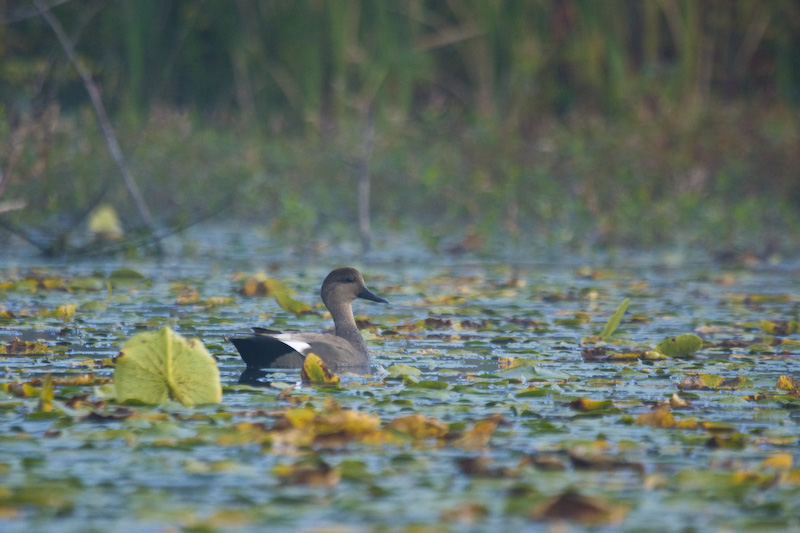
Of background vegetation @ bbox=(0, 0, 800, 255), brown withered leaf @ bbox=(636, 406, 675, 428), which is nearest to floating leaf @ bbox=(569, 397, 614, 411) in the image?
brown withered leaf @ bbox=(636, 406, 675, 428)

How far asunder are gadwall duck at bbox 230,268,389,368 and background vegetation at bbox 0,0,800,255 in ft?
26.6

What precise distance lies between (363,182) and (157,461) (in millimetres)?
10836

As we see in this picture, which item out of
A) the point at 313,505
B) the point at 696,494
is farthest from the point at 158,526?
the point at 696,494

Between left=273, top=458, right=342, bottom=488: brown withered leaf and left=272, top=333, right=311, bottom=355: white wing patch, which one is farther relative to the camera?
left=272, top=333, right=311, bottom=355: white wing patch

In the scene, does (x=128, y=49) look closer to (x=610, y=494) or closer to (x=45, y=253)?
(x=45, y=253)

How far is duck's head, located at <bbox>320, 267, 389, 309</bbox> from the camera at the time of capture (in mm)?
8570

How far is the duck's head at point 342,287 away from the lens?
28.1 ft

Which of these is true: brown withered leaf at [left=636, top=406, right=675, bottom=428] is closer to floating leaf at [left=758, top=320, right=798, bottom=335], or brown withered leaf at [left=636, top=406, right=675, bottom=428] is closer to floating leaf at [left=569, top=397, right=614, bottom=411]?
floating leaf at [left=569, top=397, right=614, bottom=411]

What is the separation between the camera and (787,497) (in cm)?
492

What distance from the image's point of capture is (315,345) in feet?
25.4

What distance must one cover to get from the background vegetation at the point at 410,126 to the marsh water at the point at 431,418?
6.23m

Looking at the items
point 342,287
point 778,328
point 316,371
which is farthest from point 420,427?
point 778,328

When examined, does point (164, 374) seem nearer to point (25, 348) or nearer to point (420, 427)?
point (420, 427)

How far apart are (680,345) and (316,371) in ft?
7.90
